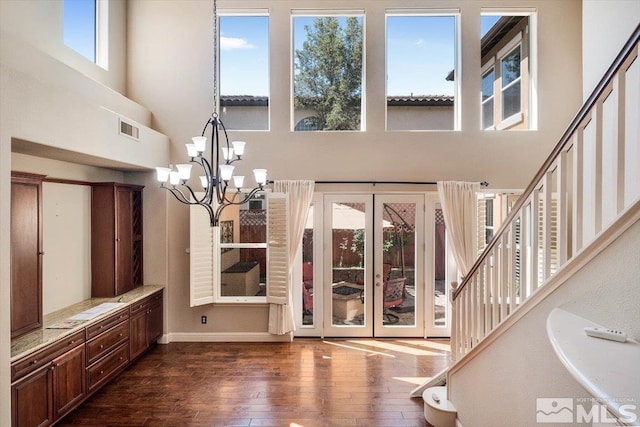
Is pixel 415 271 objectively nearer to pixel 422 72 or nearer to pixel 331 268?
pixel 331 268

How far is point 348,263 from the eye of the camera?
503 centimetres

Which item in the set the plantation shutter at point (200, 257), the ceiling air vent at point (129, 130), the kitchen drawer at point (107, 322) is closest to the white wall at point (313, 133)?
the plantation shutter at point (200, 257)

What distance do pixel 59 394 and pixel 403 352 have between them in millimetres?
3812

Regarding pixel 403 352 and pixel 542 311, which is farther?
pixel 403 352

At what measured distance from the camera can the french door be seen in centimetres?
498

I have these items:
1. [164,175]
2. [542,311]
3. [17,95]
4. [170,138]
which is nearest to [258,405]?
[164,175]

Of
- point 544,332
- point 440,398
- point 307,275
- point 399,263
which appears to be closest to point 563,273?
point 544,332

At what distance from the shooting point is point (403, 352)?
453cm

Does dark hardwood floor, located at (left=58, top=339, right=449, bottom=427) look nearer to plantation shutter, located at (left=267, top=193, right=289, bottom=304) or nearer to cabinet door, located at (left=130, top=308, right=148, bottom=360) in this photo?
cabinet door, located at (left=130, top=308, right=148, bottom=360)

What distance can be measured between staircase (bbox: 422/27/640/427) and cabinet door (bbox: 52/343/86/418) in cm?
331

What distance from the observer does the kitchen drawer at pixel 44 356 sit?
8.27 feet

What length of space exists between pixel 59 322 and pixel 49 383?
Answer: 24.5 inches

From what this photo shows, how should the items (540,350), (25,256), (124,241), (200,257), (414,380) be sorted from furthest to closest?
(200,257)
(124,241)
(414,380)
(25,256)
(540,350)

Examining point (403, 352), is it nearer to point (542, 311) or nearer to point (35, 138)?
point (542, 311)
